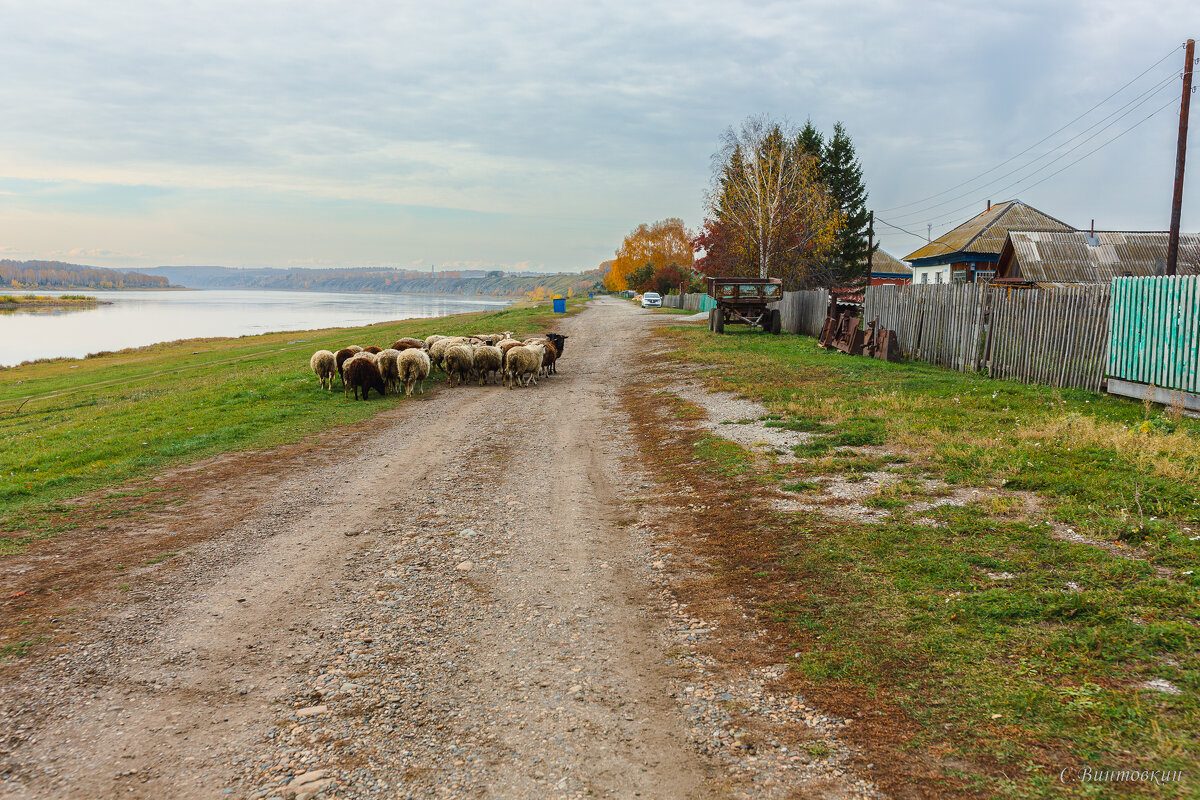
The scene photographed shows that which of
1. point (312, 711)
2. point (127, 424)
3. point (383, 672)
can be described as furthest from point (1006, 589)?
point (127, 424)

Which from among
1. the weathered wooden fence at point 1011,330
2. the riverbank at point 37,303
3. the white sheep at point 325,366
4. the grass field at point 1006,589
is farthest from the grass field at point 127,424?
the riverbank at point 37,303

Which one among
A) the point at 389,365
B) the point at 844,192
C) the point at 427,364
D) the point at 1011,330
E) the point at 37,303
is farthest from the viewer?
the point at 37,303

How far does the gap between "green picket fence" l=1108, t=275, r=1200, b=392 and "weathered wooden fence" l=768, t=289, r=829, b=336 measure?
14503 millimetres

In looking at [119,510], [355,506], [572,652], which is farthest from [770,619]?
[119,510]

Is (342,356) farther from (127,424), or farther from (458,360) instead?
(127,424)

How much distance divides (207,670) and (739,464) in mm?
6626

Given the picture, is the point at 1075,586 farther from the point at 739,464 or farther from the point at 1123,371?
the point at 1123,371

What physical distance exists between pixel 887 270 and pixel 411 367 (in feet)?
195

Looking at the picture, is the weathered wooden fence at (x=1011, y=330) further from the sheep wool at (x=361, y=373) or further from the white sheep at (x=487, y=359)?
the sheep wool at (x=361, y=373)

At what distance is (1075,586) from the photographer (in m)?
4.89

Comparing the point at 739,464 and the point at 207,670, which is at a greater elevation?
the point at 739,464

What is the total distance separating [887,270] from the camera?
65.2 m

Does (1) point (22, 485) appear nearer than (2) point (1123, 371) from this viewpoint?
Yes

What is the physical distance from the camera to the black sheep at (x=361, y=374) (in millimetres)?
16578
